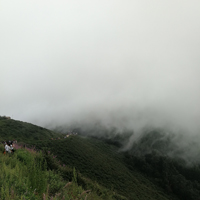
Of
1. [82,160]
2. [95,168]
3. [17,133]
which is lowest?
[95,168]

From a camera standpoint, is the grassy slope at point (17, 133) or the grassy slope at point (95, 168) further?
the grassy slope at point (17, 133)

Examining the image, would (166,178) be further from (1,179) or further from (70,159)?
(1,179)

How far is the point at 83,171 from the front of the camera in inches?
1288

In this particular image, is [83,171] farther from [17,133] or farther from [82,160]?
[17,133]

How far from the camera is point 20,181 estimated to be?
14.3 feet

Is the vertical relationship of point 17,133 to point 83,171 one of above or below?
above

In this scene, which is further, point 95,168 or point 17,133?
point 17,133

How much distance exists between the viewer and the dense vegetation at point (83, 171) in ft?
15.9

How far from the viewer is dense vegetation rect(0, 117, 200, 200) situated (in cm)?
483

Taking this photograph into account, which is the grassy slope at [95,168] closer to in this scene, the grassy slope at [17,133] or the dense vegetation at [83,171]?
the dense vegetation at [83,171]

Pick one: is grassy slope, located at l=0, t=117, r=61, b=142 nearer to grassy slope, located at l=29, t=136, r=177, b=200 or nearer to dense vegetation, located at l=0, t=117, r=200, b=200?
dense vegetation, located at l=0, t=117, r=200, b=200

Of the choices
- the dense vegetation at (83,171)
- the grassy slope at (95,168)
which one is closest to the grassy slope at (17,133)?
the dense vegetation at (83,171)

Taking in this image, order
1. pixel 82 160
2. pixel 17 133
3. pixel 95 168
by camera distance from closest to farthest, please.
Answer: pixel 82 160
pixel 95 168
pixel 17 133

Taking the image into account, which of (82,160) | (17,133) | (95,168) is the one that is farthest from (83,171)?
(17,133)
